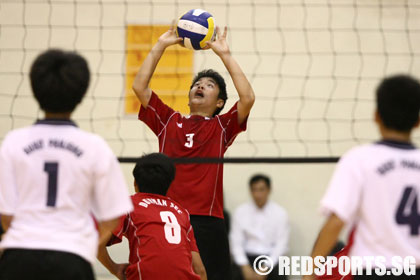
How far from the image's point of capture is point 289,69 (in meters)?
7.33

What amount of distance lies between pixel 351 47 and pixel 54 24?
2.72m

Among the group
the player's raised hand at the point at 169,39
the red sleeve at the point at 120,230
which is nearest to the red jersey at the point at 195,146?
the player's raised hand at the point at 169,39

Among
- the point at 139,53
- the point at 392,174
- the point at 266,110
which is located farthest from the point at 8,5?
the point at 392,174

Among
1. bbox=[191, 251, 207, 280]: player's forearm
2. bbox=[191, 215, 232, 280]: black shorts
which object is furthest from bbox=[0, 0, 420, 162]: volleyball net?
bbox=[191, 251, 207, 280]: player's forearm

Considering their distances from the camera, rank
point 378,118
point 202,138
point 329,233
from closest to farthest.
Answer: point 329,233 < point 378,118 < point 202,138

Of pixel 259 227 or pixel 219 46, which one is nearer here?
pixel 219 46

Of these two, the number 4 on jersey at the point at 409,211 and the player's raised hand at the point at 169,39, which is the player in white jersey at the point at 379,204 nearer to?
the number 4 on jersey at the point at 409,211

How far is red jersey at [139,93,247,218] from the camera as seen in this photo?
4449mm

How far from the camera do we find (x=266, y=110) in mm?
7367

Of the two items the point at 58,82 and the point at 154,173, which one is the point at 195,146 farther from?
the point at 58,82

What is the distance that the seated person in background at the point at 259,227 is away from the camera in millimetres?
6738

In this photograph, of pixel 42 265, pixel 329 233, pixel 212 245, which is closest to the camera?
pixel 42 265

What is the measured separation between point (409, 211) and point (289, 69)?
182 inches

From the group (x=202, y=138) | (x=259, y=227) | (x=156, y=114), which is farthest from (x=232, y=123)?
(x=259, y=227)
